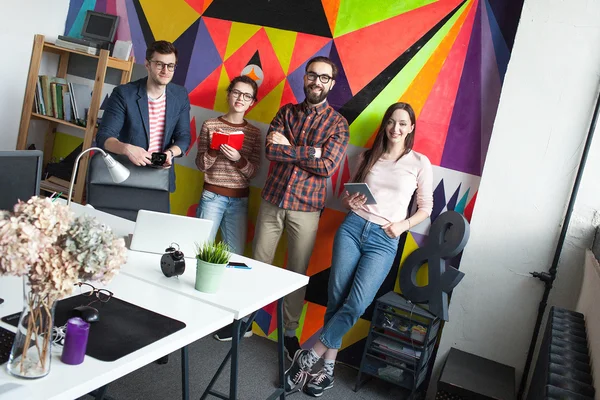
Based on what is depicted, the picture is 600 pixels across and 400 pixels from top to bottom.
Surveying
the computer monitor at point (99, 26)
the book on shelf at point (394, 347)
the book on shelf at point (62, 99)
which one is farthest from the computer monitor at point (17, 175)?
the computer monitor at point (99, 26)

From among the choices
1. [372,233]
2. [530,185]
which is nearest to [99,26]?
[372,233]

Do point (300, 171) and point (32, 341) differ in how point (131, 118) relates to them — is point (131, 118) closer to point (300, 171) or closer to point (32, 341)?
point (300, 171)

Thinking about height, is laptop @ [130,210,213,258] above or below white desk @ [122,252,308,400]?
above

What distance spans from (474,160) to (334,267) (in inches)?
41.8

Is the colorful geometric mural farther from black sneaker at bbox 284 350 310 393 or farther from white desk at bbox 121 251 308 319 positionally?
white desk at bbox 121 251 308 319

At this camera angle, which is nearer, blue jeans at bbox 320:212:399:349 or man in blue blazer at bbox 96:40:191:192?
blue jeans at bbox 320:212:399:349

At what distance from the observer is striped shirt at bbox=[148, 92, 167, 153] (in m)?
3.77

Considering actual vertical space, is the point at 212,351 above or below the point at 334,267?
below

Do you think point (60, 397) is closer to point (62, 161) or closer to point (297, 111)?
point (297, 111)

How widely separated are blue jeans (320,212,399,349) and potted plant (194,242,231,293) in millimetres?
1425

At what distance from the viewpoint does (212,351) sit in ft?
12.4

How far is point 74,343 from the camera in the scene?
1.56 metres

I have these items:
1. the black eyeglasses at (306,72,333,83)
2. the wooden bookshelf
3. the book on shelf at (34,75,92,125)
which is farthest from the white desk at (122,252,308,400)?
the book on shelf at (34,75,92,125)

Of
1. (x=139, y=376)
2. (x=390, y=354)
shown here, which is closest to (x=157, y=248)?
(x=139, y=376)
